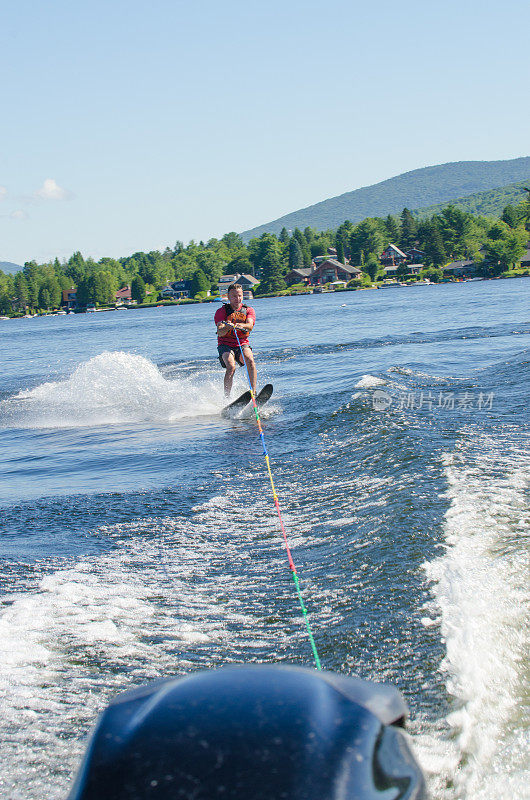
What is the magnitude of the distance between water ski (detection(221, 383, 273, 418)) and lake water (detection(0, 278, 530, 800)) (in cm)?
64

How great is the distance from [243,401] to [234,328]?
47.2 inches

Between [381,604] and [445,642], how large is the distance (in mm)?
550

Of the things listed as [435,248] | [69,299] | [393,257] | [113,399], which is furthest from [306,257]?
[113,399]

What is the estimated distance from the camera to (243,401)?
11.3m

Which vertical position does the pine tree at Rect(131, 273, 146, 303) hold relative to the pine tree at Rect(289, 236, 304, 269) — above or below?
below

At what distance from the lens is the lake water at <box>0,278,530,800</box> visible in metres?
2.62

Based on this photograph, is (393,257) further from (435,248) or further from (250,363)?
(250,363)

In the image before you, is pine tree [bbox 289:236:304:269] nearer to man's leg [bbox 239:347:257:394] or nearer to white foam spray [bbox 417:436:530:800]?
man's leg [bbox 239:347:257:394]

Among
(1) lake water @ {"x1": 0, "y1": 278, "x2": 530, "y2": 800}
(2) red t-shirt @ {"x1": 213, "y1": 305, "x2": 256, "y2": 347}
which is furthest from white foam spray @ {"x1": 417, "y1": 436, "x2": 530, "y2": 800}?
(2) red t-shirt @ {"x1": 213, "y1": 305, "x2": 256, "y2": 347}

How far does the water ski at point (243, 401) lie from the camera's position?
11.3m

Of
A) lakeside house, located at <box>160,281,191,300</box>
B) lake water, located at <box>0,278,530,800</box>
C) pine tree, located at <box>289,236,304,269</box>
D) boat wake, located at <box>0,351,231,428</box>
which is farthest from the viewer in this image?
pine tree, located at <box>289,236,304,269</box>

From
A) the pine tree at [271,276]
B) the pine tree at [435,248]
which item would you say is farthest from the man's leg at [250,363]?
the pine tree at [435,248]

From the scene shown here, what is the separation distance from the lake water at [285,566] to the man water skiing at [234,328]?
1338 millimetres

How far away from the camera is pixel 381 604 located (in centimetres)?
356
